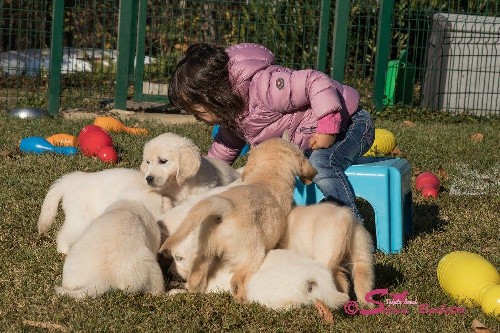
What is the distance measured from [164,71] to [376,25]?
2922 millimetres

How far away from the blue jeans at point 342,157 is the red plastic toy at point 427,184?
4.10 ft

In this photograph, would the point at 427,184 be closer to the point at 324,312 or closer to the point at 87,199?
the point at 87,199

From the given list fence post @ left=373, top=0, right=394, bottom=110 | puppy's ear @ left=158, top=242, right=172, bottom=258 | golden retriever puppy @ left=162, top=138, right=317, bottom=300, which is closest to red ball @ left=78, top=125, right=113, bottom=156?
puppy's ear @ left=158, top=242, right=172, bottom=258

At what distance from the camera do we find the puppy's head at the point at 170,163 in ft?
16.8

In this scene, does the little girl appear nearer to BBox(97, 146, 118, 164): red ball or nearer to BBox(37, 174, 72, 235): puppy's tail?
BBox(37, 174, 72, 235): puppy's tail

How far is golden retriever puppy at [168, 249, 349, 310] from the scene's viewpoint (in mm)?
3982

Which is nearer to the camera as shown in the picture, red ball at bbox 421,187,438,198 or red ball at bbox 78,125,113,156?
red ball at bbox 421,187,438,198

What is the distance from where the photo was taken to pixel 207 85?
17.3 ft

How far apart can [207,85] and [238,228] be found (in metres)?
1.39

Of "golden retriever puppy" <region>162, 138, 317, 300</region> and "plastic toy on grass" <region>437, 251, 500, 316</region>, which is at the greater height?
"golden retriever puppy" <region>162, 138, 317, 300</region>

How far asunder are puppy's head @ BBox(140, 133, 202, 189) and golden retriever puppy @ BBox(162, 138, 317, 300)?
2.35 feet

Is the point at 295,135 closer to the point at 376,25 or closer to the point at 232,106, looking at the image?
the point at 232,106

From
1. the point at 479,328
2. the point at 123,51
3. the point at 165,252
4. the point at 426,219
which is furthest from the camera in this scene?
the point at 123,51

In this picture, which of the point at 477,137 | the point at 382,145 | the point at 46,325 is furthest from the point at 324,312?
the point at 477,137
